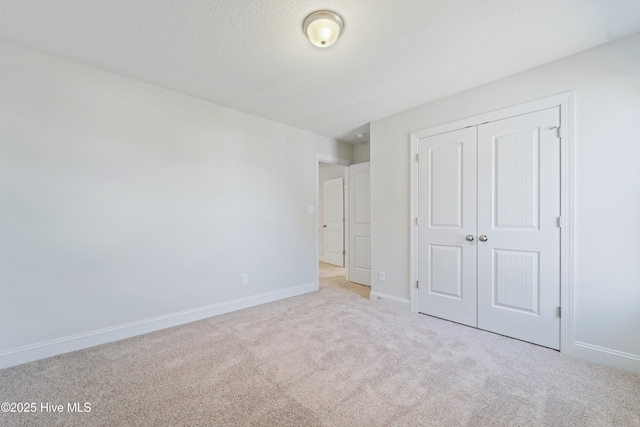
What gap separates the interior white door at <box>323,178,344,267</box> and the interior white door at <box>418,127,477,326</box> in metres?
2.88

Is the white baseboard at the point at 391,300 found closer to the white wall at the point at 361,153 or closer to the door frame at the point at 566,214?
the door frame at the point at 566,214

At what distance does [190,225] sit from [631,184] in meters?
3.85

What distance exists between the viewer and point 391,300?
329 centimetres

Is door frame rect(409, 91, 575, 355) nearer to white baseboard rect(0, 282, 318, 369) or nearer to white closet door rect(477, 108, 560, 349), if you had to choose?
white closet door rect(477, 108, 560, 349)

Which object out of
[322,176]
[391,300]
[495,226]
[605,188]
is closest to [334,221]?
[322,176]

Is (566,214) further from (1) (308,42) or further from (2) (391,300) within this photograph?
(1) (308,42)

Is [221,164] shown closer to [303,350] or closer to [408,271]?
[303,350]

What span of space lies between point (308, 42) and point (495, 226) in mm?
2363

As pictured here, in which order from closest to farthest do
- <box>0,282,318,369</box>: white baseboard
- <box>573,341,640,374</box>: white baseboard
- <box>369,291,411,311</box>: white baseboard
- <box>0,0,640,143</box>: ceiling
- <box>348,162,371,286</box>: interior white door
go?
1. <box>0,0,640,143</box>: ceiling
2. <box>573,341,640,374</box>: white baseboard
3. <box>0,282,318,369</box>: white baseboard
4. <box>369,291,411,311</box>: white baseboard
5. <box>348,162,371,286</box>: interior white door

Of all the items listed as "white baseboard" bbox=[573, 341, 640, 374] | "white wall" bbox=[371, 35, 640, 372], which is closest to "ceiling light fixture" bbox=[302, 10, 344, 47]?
"white wall" bbox=[371, 35, 640, 372]

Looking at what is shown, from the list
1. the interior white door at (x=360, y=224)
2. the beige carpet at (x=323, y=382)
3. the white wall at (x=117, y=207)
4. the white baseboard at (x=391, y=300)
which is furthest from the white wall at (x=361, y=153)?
the beige carpet at (x=323, y=382)

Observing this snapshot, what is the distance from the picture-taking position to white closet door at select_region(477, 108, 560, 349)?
7.17 feet

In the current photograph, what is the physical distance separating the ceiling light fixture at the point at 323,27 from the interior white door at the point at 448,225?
1.71 m

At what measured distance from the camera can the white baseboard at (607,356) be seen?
1.85 metres
